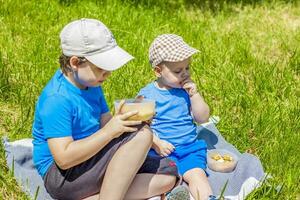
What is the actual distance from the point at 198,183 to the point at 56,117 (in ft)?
3.41

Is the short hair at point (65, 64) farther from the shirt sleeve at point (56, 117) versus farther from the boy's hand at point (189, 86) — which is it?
the boy's hand at point (189, 86)

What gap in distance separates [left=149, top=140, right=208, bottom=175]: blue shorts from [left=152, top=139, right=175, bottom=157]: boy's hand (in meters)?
0.06

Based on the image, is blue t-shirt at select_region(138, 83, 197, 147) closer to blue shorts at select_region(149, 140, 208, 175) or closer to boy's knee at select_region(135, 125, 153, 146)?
A: blue shorts at select_region(149, 140, 208, 175)

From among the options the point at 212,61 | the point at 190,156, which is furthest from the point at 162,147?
the point at 212,61

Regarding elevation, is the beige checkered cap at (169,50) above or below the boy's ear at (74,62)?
below

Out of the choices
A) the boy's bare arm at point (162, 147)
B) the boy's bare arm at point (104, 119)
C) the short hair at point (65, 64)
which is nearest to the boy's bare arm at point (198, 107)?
the boy's bare arm at point (162, 147)

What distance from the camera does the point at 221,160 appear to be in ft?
13.0

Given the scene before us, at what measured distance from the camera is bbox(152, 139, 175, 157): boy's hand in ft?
12.5

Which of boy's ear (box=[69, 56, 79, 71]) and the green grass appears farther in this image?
the green grass

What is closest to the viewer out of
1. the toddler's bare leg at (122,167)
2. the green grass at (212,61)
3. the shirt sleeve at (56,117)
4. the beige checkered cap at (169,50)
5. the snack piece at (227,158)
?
the shirt sleeve at (56,117)

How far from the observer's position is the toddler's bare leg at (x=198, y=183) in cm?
362

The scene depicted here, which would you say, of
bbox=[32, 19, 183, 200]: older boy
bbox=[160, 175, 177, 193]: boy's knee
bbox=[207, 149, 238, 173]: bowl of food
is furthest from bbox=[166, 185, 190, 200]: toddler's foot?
bbox=[207, 149, 238, 173]: bowl of food

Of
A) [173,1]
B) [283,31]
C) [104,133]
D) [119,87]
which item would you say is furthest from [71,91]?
[173,1]

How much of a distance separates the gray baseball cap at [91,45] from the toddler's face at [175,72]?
62 cm
